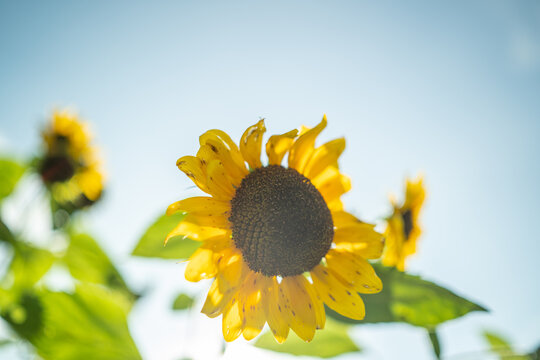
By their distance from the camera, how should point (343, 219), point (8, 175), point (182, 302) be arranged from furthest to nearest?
point (8, 175)
point (182, 302)
point (343, 219)

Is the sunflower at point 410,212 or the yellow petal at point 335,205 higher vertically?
the yellow petal at point 335,205

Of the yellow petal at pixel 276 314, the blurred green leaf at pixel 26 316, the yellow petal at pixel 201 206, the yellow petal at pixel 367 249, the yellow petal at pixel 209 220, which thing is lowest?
the blurred green leaf at pixel 26 316

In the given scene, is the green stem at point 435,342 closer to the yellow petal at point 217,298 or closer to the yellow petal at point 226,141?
the yellow petal at point 217,298

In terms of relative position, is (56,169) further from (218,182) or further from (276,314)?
(276,314)

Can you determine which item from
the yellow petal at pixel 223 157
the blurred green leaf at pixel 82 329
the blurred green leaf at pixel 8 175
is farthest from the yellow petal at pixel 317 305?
the blurred green leaf at pixel 8 175

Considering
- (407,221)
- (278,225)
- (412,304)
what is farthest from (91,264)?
(407,221)

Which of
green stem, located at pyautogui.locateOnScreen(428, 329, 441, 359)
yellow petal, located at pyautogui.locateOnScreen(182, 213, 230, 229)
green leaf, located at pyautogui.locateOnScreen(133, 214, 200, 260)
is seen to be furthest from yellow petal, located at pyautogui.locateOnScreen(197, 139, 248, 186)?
green stem, located at pyautogui.locateOnScreen(428, 329, 441, 359)

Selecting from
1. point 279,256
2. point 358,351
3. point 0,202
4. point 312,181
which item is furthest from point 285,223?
point 0,202
